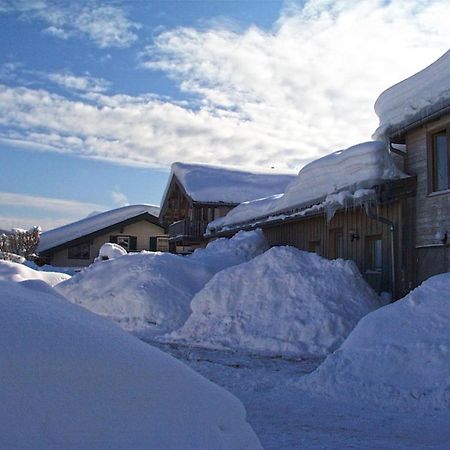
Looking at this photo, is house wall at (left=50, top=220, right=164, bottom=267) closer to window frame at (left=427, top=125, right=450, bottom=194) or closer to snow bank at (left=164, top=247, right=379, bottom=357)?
snow bank at (left=164, top=247, right=379, bottom=357)

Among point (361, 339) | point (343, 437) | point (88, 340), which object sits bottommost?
point (343, 437)

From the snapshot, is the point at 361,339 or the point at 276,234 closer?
the point at 361,339

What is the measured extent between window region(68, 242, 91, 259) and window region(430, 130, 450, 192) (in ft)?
96.3

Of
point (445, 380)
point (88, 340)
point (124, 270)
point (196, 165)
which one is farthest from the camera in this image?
point (196, 165)

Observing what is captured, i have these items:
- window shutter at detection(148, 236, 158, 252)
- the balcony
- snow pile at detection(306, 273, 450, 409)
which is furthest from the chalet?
window shutter at detection(148, 236, 158, 252)

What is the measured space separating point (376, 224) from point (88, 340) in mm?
11165

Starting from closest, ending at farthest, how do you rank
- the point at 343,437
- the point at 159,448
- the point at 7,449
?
the point at 7,449 < the point at 159,448 < the point at 343,437

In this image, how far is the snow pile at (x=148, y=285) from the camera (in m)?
14.2

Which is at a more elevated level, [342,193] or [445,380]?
[342,193]

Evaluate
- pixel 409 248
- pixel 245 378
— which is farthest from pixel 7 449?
pixel 409 248

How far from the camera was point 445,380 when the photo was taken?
6.43 meters

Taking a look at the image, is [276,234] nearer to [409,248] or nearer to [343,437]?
[409,248]

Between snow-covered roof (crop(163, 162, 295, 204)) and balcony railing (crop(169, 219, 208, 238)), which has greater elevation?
snow-covered roof (crop(163, 162, 295, 204))

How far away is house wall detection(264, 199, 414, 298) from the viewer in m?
12.5
